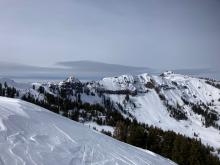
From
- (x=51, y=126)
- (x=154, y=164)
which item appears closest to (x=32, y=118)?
(x=51, y=126)

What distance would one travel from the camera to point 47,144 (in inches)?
861

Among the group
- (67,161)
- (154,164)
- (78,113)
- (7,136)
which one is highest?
(7,136)

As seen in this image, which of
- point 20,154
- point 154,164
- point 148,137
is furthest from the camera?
point 148,137

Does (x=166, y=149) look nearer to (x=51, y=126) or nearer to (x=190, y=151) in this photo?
(x=190, y=151)

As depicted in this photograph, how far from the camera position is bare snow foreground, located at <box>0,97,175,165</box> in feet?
63.9

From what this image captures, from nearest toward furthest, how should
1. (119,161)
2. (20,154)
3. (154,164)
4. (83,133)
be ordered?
(20,154) < (119,161) < (154,164) < (83,133)

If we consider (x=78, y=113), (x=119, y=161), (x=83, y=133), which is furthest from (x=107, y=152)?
(x=78, y=113)

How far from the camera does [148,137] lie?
88625 mm

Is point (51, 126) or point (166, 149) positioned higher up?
point (51, 126)

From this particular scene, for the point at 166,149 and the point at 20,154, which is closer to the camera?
the point at 20,154

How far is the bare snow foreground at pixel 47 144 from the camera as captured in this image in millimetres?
19484

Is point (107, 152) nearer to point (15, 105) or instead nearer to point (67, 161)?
point (67, 161)

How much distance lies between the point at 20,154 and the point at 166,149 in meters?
68.6

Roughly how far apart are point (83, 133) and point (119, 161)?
584cm
